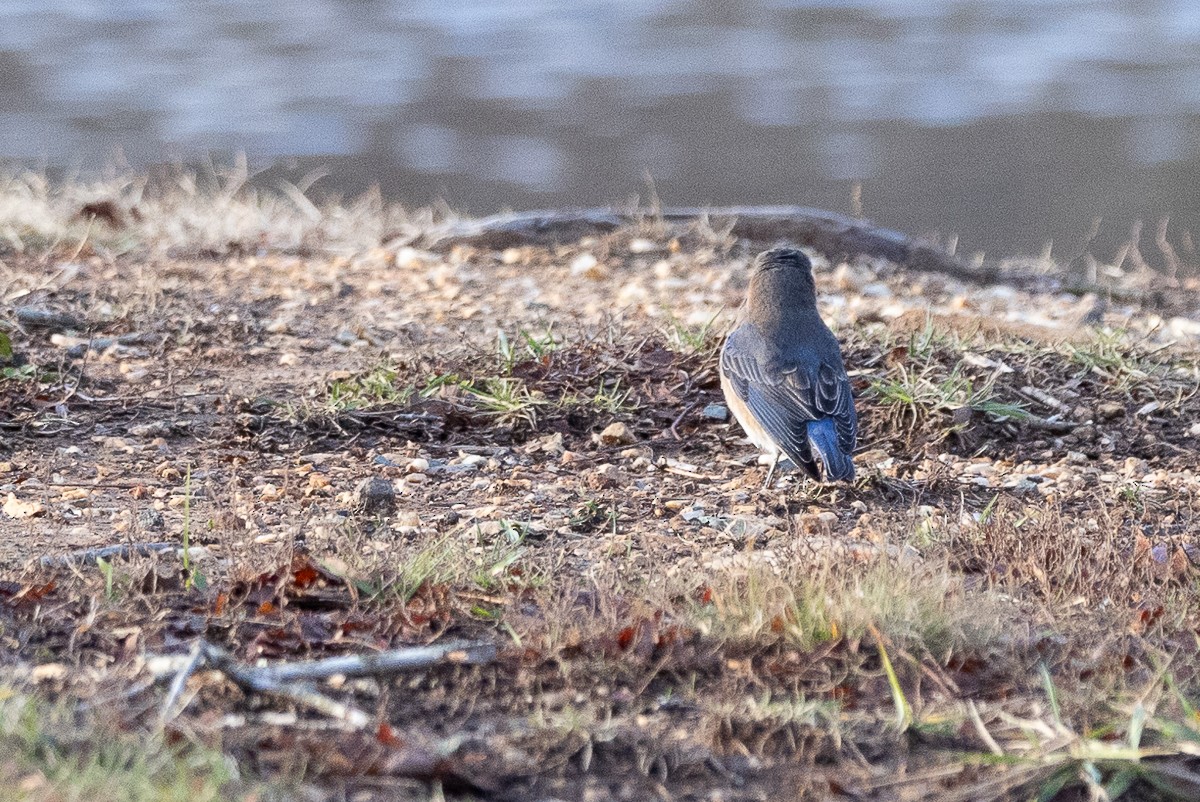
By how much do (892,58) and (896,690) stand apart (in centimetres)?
1640

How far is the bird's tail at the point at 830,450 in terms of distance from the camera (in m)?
4.74

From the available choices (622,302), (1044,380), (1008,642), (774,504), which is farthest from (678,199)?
(1008,642)

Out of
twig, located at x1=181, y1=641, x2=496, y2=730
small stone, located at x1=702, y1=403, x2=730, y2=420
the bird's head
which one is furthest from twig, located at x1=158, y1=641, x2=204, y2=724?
the bird's head

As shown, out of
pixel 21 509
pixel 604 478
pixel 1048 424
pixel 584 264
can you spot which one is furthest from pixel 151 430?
pixel 1048 424

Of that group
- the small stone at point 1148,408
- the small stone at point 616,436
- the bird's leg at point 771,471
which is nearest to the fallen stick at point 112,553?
the small stone at point 616,436

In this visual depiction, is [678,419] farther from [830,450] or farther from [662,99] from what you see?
[662,99]

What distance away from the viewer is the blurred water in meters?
14.6

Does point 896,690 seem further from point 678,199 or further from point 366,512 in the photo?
point 678,199

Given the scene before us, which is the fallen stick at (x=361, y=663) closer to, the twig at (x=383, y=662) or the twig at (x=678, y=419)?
the twig at (x=383, y=662)

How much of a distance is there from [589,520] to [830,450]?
0.83 meters

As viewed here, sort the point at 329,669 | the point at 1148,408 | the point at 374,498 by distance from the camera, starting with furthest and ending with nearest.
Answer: the point at 1148,408, the point at 374,498, the point at 329,669

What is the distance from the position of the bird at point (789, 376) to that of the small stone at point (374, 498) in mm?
1232

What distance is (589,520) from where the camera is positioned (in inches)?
178

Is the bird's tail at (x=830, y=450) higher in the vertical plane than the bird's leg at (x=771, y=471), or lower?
higher
